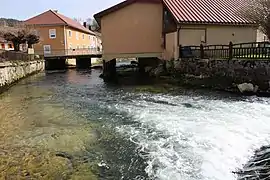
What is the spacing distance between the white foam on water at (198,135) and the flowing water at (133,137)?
0.06ft

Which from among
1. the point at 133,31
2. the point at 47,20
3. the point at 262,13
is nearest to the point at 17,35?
the point at 47,20

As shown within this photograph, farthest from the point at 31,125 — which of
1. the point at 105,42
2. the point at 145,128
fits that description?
the point at 105,42

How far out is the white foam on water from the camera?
5453 mm

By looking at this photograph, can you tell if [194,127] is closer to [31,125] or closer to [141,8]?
[31,125]

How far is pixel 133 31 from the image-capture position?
840 inches

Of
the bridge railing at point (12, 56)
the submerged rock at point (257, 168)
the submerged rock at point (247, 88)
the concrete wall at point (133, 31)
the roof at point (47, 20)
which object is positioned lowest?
the submerged rock at point (257, 168)

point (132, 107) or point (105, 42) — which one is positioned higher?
point (105, 42)

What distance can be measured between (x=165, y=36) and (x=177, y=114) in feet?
42.0

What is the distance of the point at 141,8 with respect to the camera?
21.2 m

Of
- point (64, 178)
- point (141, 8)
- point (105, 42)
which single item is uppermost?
point (141, 8)

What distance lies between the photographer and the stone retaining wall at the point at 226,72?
42.0 ft

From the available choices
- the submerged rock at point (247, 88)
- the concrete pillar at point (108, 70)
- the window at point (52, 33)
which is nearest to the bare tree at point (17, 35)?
the window at point (52, 33)

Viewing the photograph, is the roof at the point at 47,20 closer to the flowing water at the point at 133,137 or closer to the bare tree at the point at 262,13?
the bare tree at the point at 262,13

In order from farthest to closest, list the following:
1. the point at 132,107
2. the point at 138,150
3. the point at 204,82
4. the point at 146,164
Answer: the point at 204,82
the point at 132,107
the point at 138,150
the point at 146,164
